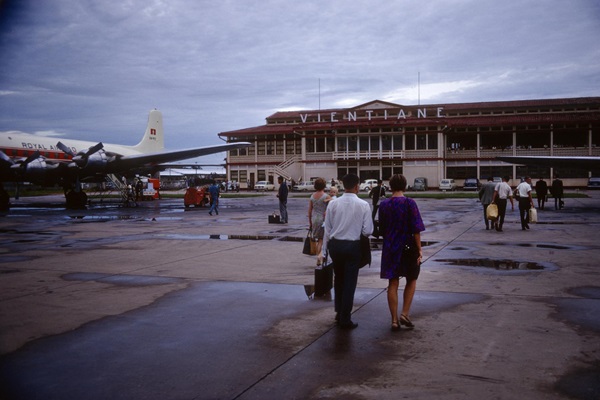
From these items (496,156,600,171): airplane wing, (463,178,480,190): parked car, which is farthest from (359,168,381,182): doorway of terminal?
(496,156,600,171): airplane wing

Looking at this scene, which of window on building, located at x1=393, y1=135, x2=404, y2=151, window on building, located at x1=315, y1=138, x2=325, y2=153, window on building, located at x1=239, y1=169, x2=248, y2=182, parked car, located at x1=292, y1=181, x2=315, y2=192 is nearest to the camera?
parked car, located at x1=292, y1=181, x2=315, y2=192

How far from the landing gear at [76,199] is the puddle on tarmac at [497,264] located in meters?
24.8

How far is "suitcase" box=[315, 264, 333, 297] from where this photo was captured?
6797mm

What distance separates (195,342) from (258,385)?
133cm

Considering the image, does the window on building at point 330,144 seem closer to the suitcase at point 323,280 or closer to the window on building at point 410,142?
the window on building at point 410,142

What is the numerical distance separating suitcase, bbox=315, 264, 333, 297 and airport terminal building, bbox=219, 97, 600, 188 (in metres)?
55.3

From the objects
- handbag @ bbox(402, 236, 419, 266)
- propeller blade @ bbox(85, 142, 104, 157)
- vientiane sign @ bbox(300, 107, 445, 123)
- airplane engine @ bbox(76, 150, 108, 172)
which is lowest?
handbag @ bbox(402, 236, 419, 266)

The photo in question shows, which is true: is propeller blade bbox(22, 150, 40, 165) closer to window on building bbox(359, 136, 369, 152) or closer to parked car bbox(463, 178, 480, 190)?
window on building bbox(359, 136, 369, 152)

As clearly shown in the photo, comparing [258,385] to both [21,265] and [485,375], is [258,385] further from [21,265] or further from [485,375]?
[21,265]

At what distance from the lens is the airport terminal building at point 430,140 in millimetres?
59250

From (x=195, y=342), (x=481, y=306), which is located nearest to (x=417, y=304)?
(x=481, y=306)

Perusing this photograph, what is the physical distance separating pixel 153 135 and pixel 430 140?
111ft

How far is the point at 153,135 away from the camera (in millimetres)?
43219

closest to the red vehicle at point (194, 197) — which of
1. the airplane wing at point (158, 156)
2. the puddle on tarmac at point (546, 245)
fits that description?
the airplane wing at point (158, 156)
